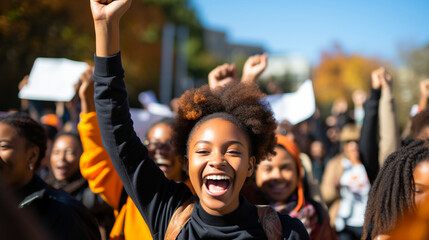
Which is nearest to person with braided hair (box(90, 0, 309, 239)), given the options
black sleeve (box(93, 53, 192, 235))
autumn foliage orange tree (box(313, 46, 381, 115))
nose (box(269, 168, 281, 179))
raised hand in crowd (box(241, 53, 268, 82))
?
black sleeve (box(93, 53, 192, 235))

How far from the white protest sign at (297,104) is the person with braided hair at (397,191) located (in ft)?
5.53

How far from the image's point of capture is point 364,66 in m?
42.5

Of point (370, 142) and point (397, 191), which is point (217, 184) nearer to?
point (397, 191)

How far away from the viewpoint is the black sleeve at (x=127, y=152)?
→ 1912mm

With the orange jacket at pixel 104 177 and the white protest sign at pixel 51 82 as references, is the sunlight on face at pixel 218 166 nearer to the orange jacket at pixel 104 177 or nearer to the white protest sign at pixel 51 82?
the orange jacket at pixel 104 177

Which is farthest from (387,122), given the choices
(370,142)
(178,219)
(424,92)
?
(178,219)

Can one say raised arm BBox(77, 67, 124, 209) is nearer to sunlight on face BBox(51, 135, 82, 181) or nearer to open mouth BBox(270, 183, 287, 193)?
open mouth BBox(270, 183, 287, 193)

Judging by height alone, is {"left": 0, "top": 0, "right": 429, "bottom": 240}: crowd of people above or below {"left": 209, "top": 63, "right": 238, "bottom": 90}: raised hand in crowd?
below

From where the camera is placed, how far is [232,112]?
2221 millimetres

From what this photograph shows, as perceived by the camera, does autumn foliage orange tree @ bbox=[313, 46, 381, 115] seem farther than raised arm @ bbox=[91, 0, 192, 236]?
Yes

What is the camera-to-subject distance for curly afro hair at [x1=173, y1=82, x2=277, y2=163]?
219 cm

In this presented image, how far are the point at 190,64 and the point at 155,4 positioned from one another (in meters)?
6.41

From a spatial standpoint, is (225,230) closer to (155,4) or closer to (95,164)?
(95,164)

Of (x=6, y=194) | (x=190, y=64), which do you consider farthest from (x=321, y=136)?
(x=190, y=64)
